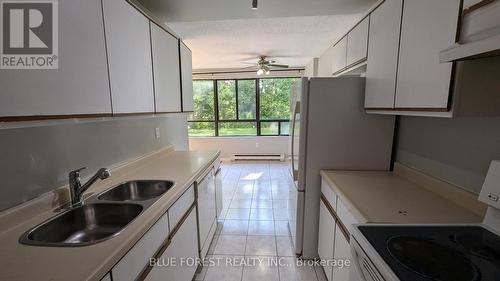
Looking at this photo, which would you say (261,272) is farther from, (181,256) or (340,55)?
(340,55)

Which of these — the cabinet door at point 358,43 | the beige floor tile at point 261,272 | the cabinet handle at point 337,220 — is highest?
the cabinet door at point 358,43

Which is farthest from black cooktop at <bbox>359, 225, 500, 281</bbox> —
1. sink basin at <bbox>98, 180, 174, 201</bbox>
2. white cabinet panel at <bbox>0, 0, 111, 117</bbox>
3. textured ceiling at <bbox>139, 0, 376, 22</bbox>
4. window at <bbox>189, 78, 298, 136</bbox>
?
window at <bbox>189, 78, 298, 136</bbox>

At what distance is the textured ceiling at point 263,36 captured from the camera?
269cm

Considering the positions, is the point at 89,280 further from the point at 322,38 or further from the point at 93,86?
the point at 322,38

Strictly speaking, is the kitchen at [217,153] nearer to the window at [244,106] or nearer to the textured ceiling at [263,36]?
the textured ceiling at [263,36]

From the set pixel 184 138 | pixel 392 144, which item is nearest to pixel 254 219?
pixel 184 138

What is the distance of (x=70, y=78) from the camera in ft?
3.37

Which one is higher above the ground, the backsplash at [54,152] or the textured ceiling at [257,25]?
the textured ceiling at [257,25]

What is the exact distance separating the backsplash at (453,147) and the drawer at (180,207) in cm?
173

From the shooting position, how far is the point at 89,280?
28.5 inches

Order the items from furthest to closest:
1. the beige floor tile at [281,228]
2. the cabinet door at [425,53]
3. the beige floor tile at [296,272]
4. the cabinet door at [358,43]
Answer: the beige floor tile at [281,228], the beige floor tile at [296,272], the cabinet door at [358,43], the cabinet door at [425,53]

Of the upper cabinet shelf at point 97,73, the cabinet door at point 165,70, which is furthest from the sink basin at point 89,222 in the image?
the cabinet door at point 165,70

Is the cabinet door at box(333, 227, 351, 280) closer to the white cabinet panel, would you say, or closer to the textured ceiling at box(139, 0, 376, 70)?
the white cabinet panel

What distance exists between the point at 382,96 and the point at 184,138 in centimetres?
265
